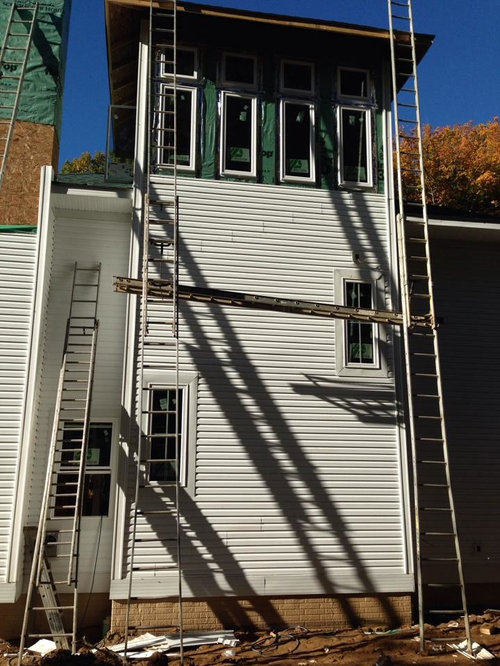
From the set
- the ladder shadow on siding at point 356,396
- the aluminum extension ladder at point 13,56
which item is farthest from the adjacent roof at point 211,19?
the ladder shadow on siding at point 356,396

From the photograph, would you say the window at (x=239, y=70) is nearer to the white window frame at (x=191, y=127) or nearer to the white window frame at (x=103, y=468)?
the white window frame at (x=191, y=127)

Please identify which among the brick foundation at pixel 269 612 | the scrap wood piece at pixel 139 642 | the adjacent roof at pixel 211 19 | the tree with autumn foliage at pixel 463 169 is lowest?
the scrap wood piece at pixel 139 642

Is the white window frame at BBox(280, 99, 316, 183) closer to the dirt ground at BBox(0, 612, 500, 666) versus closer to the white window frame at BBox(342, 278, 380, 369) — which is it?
the white window frame at BBox(342, 278, 380, 369)

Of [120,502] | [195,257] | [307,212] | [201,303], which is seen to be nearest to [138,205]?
[195,257]

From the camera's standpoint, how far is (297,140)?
11.7 metres

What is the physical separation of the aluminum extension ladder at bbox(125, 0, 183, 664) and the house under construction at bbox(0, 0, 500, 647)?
53 millimetres

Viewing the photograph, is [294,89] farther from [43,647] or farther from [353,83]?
[43,647]

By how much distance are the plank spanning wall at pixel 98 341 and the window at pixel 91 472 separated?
0.48ft

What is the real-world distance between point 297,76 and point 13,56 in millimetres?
5755

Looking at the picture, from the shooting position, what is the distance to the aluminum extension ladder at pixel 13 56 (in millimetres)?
11508

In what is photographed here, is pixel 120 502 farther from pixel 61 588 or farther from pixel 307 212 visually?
pixel 307 212

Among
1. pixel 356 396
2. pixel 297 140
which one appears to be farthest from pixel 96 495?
pixel 297 140

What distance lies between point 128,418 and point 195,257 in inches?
123

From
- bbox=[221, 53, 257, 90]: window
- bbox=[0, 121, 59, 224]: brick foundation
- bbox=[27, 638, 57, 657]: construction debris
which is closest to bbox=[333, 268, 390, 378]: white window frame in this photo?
bbox=[221, 53, 257, 90]: window
